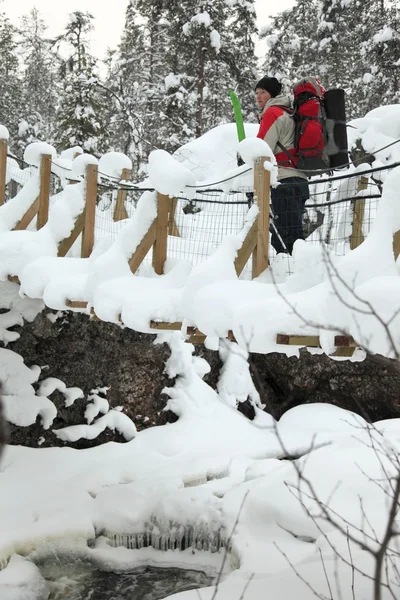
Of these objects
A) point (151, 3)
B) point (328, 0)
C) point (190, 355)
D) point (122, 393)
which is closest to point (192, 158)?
point (190, 355)

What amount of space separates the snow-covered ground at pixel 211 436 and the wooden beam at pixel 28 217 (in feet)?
0.25

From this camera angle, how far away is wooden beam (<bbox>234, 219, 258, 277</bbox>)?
4766mm

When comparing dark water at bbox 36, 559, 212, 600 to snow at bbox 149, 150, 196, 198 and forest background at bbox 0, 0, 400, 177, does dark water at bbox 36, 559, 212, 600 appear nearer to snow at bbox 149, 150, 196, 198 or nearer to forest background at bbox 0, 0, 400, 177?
snow at bbox 149, 150, 196, 198

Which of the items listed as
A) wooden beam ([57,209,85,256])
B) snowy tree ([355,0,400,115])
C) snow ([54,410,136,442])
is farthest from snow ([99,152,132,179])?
snowy tree ([355,0,400,115])

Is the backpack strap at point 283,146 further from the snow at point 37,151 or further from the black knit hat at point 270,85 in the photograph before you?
the snow at point 37,151

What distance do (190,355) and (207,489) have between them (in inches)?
119

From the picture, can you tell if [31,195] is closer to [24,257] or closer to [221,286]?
[24,257]

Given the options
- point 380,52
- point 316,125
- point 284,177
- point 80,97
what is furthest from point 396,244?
point 80,97

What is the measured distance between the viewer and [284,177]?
18.1 ft

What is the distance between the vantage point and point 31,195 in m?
7.04

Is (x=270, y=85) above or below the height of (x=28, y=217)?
above

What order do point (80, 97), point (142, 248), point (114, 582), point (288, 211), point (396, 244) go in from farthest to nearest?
1. point (80, 97)
2. point (114, 582)
3. point (142, 248)
4. point (288, 211)
5. point (396, 244)

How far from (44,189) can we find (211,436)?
4731mm

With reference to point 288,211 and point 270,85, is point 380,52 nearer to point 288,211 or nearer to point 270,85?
point 270,85
